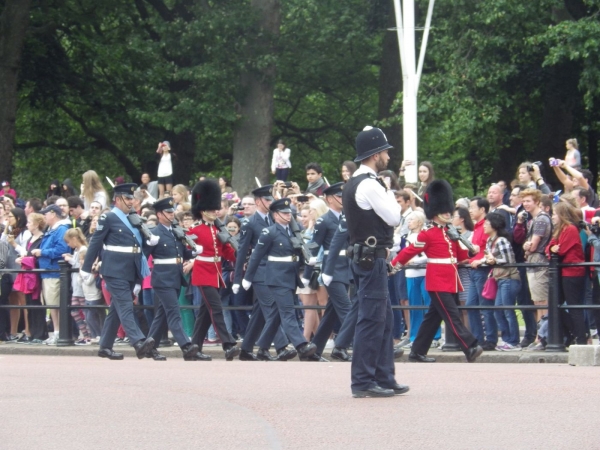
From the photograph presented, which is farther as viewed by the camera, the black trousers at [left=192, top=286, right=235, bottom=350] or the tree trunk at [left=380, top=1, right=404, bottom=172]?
the tree trunk at [left=380, top=1, right=404, bottom=172]

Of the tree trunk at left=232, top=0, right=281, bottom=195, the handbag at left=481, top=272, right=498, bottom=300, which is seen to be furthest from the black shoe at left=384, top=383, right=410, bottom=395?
the tree trunk at left=232, top=0, right=281, bottom=195

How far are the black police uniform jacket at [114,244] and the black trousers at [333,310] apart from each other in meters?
2.33

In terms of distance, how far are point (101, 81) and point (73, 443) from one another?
2827 centimetres

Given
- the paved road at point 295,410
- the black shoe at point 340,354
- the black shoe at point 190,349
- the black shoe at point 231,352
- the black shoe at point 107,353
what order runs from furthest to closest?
the black shoe at point 107,353 → the black shoe at point 231,352 → the black shoe at point 190,349 → the black shoe at point 340,354 → the paved road at point 295,410

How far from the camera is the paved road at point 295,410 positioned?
330 inches

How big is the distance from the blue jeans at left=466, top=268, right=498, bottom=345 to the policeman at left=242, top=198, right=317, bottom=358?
213 centimetres

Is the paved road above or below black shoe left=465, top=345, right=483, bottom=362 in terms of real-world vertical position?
below

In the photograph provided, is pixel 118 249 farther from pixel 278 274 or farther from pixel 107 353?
pixel 278 274

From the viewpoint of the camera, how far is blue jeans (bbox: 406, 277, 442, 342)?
1642cm

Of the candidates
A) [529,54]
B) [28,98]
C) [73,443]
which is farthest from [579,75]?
[73,443]

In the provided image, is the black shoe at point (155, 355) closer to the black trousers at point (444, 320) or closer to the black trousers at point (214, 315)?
the black trousers at point (214, 315)

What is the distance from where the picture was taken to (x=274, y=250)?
15.2 meters

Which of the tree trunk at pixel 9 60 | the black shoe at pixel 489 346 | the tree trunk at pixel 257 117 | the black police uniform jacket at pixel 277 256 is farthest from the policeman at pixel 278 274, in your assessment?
the tree trunk at pixel 257 117

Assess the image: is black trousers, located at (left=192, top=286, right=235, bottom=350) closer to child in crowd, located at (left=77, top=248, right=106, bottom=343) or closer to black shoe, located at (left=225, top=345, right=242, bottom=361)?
black shoe, located at (left=225, top=345, right=242, bottom=361)
